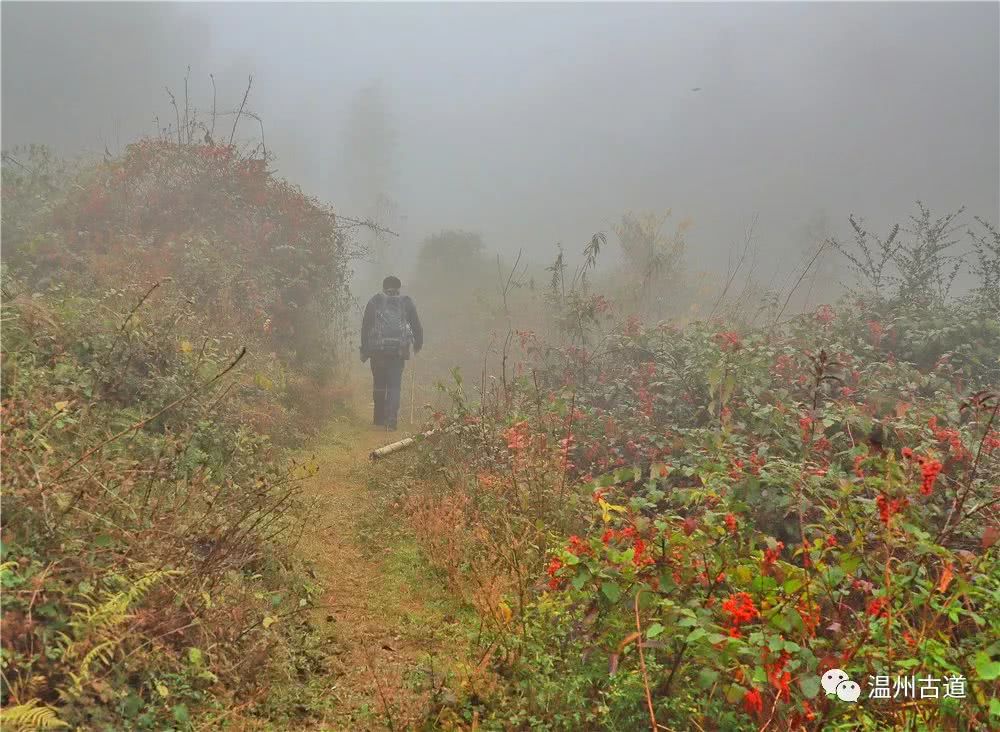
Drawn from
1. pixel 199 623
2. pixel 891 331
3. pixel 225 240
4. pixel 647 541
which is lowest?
pixel 199 623

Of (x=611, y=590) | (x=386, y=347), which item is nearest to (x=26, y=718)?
(x=611, y=590)

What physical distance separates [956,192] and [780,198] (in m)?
18.2

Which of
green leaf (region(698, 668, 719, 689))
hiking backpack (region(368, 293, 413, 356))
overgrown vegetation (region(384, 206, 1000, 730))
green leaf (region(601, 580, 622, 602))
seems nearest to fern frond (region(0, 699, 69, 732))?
overgrown vegetation (region(384, 206, 1000, 730))

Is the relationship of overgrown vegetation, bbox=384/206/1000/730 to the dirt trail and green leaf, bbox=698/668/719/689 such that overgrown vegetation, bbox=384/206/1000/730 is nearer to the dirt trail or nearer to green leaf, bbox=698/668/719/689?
green leaf, bbox=698/668/719/689

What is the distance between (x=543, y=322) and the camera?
54.6 ft

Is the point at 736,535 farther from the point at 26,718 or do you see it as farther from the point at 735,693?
the point at 26,718

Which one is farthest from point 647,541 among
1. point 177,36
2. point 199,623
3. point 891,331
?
point 177,36

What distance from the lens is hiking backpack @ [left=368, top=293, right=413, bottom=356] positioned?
9.39 metres

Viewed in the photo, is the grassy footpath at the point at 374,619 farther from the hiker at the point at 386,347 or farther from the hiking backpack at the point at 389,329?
the hiking backpack at the point at 389,329

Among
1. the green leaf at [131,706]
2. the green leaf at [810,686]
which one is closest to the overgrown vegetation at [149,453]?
the green leaf at [131,706]

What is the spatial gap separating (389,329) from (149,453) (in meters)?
5.30

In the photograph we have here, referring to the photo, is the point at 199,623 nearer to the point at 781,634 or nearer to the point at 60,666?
the point at 60,666

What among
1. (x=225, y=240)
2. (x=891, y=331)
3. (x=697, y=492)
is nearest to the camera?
(x=697, y=492)

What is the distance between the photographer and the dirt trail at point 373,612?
2.93m
